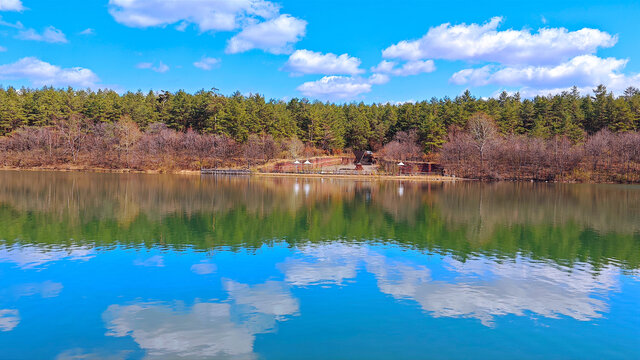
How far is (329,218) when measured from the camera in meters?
29.2

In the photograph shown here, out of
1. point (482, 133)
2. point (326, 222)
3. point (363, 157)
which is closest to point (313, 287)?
point (326, 222)

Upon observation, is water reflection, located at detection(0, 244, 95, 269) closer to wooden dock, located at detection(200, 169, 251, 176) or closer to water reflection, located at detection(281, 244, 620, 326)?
water reflection, located at detection(281, 244, 620, 326)

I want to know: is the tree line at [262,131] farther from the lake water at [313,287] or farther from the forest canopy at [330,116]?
the lake water at [313,287]

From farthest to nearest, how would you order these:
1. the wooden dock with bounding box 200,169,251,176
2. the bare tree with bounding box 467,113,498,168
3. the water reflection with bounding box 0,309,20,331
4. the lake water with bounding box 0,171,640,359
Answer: the wooden dock with bounding box 200,169,251,176 → the bare tree with bounding box 467,113,498,168 → the water reflection with bounding box 0,309,20,331 → the lake water with bounding box 0,171,640,359

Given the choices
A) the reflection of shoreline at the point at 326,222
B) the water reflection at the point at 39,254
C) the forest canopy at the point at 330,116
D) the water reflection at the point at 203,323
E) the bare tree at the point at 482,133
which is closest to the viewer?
the water reflection at the point at 203,323

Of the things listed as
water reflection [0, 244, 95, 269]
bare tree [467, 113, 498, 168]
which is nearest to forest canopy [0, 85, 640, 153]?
bare tree [467, 113, 498, 168]

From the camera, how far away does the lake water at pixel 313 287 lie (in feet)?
33.1

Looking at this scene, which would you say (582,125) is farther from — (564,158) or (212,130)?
(212,130)

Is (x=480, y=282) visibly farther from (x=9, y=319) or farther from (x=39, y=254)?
(x=39, y=254)

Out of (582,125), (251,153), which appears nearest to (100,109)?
(251,153)

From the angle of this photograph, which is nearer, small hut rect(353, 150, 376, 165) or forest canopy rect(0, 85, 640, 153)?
forest canopy rect(0, 85, 640, 153)

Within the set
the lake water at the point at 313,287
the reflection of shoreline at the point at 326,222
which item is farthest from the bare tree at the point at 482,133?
the lake water at the point at 313,287

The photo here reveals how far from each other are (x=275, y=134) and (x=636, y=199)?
217ft

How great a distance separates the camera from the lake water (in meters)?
10.1
